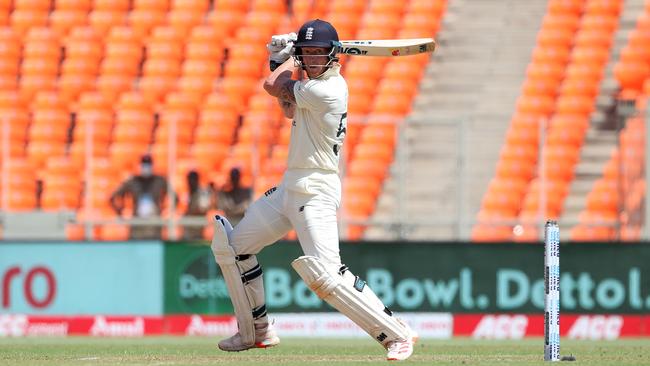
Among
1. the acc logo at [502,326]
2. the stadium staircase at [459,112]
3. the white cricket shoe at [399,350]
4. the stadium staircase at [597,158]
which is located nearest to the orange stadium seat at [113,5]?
the stadium staircase at [459,112]

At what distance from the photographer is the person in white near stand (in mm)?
8898

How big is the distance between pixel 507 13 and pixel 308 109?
41.2 feet

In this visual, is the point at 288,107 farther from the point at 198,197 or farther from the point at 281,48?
the point at 198,197

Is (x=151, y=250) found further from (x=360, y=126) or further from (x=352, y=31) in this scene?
(x=352, y=31)

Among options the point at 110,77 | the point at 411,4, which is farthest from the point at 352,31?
the point at 110,77

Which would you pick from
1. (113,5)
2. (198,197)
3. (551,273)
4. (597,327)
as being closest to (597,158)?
(597,327)

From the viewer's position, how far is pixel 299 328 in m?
15.4

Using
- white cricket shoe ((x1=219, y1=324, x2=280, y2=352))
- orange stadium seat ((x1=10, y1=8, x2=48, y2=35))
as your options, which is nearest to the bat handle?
white cricket shoe ((x1=219, y1=324, x2=280, y2=352))

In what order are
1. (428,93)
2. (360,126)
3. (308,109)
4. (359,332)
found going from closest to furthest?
(308,109) → (359,332) → (360,126) → (428,93)

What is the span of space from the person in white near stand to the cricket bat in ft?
0.79

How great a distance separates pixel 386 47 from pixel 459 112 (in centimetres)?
1040

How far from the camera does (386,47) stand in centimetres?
936

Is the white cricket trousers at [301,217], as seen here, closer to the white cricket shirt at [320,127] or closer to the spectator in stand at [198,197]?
the white cricket shirt at [320,127]

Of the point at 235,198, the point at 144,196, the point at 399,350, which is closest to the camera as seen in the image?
the point at 399,350
